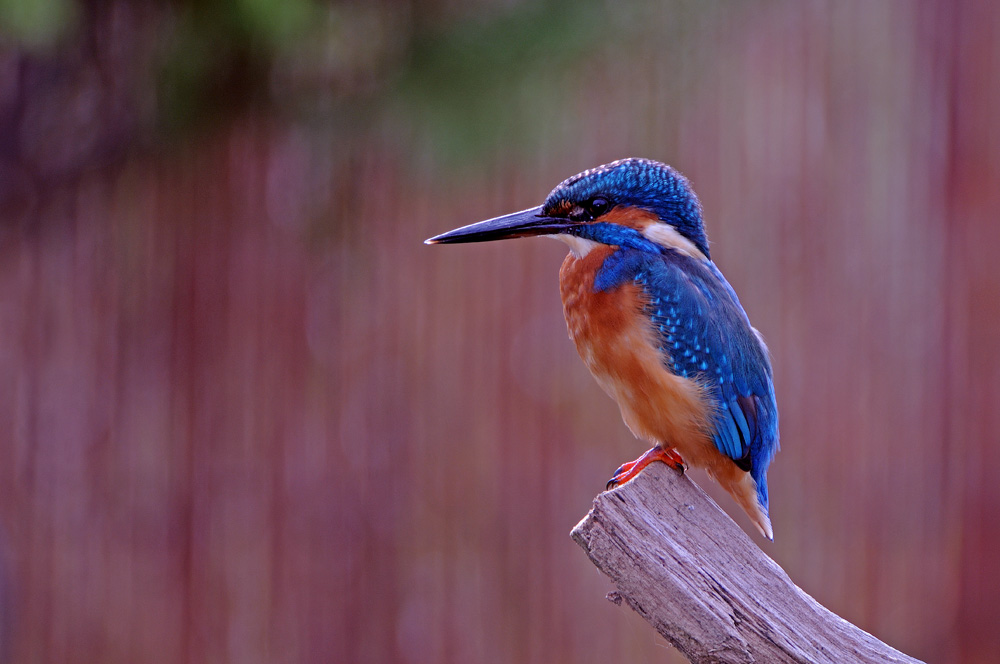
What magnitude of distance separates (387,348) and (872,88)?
218cm

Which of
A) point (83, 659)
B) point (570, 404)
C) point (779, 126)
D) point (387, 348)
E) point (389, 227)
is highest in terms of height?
point (779, 126)

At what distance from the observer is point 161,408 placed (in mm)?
3211

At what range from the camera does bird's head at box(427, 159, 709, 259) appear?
1757 millimetres

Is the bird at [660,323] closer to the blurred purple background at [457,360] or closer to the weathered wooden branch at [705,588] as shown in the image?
the weathered wooden branch at [705,588]

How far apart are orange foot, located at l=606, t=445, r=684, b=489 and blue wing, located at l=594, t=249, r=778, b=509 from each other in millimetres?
95

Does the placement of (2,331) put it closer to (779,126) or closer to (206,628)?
(206,628)

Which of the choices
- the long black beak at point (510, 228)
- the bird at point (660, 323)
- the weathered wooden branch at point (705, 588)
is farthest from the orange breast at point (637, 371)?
the weathered wooden branch at point (705, 588)

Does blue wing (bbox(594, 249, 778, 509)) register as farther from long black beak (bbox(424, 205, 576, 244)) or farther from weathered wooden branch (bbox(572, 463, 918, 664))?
weathered wooden branch (bbox(572, 463, 918, 664))

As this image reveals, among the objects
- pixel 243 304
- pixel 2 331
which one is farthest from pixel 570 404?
pixel 2 331

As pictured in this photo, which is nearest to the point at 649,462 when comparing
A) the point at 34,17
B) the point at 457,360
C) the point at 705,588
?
the point at 705,588

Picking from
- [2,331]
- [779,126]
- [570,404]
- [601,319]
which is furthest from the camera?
[779,126]

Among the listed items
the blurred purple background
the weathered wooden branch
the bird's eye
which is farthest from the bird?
the blurred purple background

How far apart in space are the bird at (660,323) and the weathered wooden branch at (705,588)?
26 centimetres

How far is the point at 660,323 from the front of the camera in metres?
1.68
